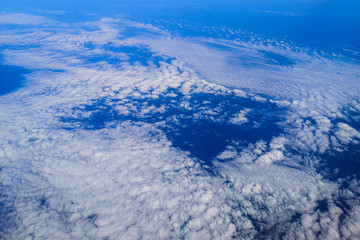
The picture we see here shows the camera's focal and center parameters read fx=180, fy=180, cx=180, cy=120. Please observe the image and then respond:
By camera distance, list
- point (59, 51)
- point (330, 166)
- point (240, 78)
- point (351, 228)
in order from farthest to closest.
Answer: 1. point (59, 51)
2. point (240, 78)
3. point (330, 166)
4. point (351, 228)

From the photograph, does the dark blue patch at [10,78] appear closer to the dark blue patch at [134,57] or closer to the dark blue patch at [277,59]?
the dark blue patch at [134,57]

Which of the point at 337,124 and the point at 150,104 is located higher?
the point at 337,124

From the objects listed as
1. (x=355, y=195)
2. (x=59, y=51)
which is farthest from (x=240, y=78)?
(x=59, y=51)

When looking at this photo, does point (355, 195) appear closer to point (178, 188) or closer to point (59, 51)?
point (178, 188)

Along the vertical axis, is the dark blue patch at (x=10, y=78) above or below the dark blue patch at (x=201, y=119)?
below

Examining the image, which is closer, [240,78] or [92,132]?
[92,132]

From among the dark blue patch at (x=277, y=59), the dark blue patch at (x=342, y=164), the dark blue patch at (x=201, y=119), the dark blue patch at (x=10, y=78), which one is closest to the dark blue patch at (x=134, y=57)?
the dark blue patch at (x=10, y=78)

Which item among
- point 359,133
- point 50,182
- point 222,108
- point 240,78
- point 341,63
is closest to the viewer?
point 50,182

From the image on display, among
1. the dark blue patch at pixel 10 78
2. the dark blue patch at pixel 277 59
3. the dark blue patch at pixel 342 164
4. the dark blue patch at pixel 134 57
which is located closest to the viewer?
the dark blue patch at pixel 342 164
